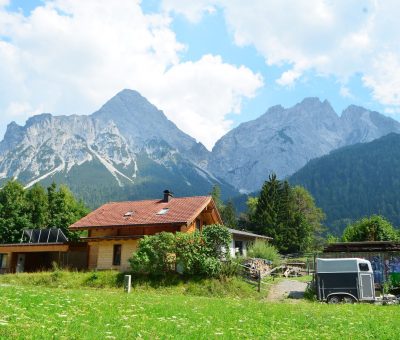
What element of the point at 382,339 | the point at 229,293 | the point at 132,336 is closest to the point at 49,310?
the point at 132,336

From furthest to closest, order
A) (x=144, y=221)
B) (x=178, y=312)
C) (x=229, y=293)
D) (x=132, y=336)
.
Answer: (x=144, y=221) < (x=229, y=293) < (x=178, y=312) < (x=132, y=336)

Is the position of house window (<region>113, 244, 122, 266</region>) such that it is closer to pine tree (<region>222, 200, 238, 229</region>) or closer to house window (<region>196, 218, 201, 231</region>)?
house window (<region>196, 218, 201, 231</region>)

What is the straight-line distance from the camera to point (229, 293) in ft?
86.7

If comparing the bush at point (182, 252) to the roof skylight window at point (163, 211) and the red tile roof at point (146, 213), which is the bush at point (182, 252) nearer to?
the red tile roof at point (146, 213)

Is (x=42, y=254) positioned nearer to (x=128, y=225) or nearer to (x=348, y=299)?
(x=128, y=225)

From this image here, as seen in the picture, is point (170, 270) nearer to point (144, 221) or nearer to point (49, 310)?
point (144, 221)

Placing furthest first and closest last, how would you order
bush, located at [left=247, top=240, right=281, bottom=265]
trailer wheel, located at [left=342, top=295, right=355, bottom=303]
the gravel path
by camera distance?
1. bush, located at [left=247, top=240, right=281, bottom=265]
2. the gravel path
3. trailer wheel, located at [left=342, top=295, right=355, bottom=303]

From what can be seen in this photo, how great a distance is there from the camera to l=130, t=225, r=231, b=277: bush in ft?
93.2

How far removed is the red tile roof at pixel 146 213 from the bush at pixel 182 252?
3.30 meters

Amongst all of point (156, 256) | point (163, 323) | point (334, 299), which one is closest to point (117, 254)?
point (156, 256)

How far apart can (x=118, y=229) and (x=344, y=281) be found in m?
19.2

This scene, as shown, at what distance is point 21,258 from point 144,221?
16.8 meters

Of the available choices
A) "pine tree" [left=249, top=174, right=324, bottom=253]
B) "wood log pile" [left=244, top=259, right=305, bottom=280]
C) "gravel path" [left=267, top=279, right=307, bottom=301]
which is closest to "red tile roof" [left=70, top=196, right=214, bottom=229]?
"wood log pile" [left=244, top=259, right=305, bottom=280]

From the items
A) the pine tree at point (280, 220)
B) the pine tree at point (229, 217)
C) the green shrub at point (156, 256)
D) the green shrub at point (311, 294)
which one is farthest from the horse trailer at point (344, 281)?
the pine tree at point (229, 217)
